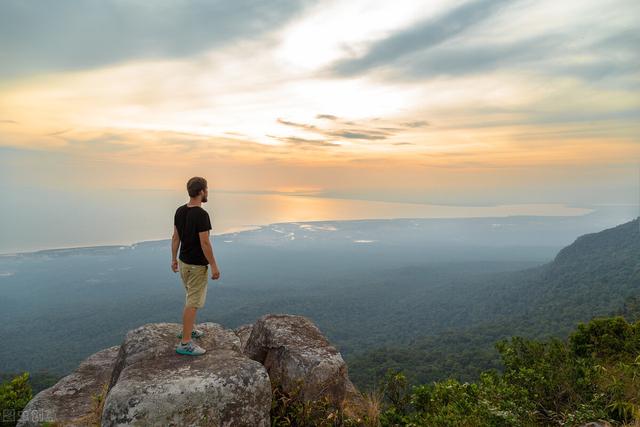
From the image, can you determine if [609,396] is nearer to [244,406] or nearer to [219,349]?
[244,406]

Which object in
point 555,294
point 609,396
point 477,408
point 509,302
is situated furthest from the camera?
point 509,302

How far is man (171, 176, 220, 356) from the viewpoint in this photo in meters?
7.26

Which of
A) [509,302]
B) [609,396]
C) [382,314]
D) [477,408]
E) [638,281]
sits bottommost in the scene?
[382,314]

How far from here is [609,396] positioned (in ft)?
23.7

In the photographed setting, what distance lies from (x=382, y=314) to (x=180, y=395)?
6842 inches

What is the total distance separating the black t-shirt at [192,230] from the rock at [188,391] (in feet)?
6.97

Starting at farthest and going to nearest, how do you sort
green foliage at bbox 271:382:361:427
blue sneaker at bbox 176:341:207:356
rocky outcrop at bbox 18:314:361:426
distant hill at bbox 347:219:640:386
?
distant hill at bbox 347:219:640:386
blue sneaker at bbox 176:341:207:356
green foliage at bbox 271:382:361:427
rocky outcrop at bbox 18:314:361:426

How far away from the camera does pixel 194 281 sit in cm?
755

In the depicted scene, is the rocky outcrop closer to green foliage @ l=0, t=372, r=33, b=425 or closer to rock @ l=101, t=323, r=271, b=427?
rock @ l=101, t=323, r=271, b=427

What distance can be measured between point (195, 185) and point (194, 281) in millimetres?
2121

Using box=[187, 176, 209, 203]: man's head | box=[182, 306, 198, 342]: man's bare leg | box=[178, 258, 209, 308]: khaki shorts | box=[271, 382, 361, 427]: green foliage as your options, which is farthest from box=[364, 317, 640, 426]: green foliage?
box=[187, 176, 209, 203]: man's head

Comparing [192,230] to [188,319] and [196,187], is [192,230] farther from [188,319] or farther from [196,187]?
[188,319]

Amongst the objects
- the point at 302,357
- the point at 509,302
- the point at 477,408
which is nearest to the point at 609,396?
the point at 477,408

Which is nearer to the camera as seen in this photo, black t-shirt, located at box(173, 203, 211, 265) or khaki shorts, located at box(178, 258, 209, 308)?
black t-shirt, located at box(173, 203, 211, 265)
